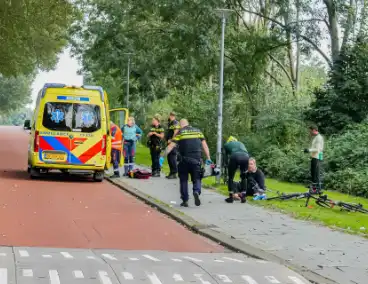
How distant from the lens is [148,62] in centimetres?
4209

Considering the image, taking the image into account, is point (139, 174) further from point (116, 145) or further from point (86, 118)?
point (86, 118)

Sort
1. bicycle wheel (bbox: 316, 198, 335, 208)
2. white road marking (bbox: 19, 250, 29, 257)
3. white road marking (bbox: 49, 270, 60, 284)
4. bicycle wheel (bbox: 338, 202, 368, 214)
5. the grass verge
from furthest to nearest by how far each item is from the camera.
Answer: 1. bicycle wheel (bbox: 316, 198, 335, 208)
2. bicycle wheel (bbox: 338, 202, 368, 214)
3. the grass verge
4. white road marking (bbox: 19, 250, 29, 257)
5. white road marking (bbox: 49, 270, 60, 284)

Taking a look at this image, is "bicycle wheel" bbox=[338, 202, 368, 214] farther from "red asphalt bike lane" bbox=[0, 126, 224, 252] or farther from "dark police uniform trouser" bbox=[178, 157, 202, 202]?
"red asphalt bike lane" bbox=[0, 126, 224, 252]

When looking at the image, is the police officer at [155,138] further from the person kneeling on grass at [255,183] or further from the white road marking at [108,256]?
the white road marking at [108,256]

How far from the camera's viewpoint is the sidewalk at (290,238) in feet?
29.0

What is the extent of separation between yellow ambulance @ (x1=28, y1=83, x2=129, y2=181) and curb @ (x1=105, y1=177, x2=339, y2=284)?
4.82 m

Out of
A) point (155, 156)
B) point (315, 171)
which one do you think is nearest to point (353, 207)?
point (315, 171)

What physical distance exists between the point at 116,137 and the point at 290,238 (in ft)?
40.8

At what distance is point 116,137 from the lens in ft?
75.2

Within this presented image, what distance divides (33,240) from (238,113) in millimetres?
22881

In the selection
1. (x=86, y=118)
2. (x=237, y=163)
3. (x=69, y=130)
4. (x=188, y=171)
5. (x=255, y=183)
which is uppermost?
(x=86, y=118)

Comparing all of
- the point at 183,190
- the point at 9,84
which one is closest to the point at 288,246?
the point at 183,190

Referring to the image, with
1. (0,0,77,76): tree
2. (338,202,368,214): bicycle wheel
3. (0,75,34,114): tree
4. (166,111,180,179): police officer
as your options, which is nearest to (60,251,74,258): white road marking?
(338,202,368,214): bicycle wheel

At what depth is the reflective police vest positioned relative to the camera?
2278 cm
